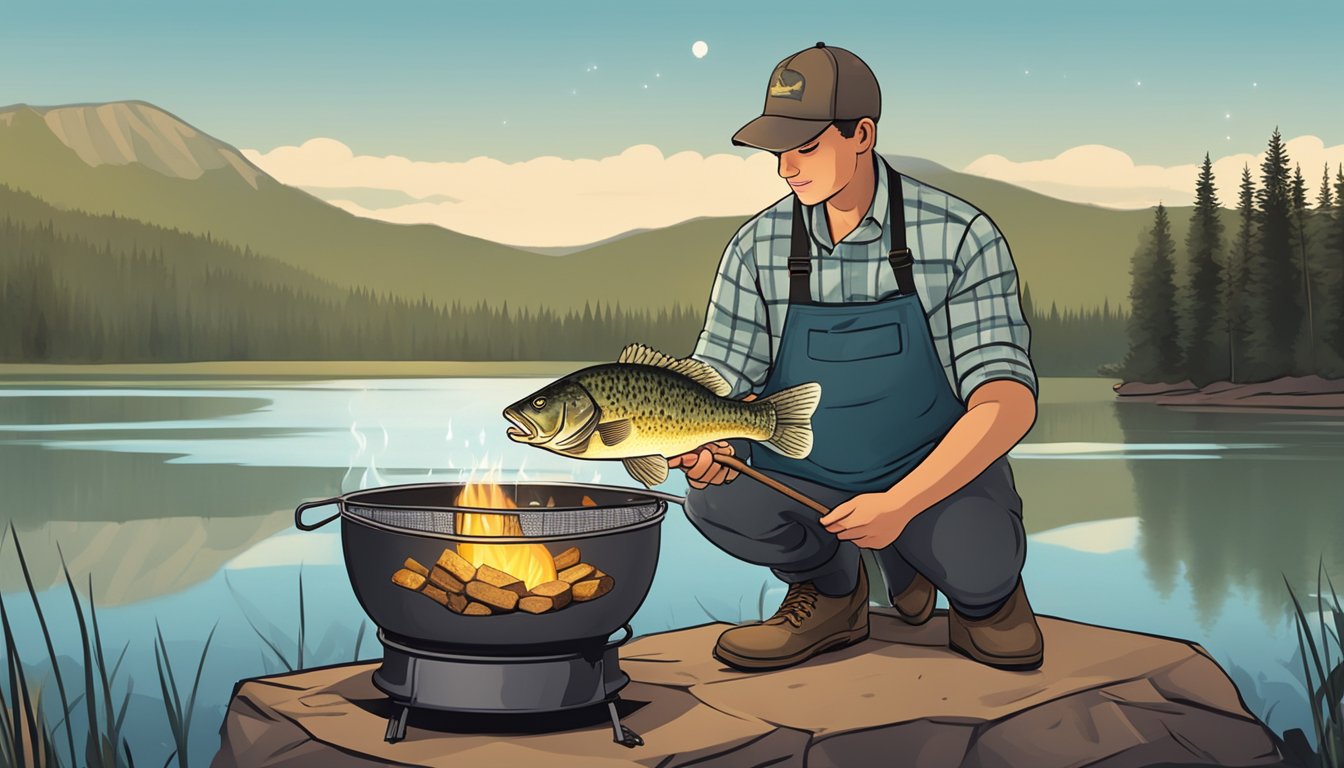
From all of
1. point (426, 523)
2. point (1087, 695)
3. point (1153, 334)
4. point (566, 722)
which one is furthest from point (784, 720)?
point (1153, 334)

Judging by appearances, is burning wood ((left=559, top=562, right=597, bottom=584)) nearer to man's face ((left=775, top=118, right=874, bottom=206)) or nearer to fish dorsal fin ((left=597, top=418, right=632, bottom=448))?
fish dorsal fin ((left=597, top=418, right=632, bottom=448))

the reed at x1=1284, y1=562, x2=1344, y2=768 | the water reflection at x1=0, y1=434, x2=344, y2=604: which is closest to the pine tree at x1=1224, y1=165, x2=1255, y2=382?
the water reflection at x1=0, y1=434, x2=344, y2=604

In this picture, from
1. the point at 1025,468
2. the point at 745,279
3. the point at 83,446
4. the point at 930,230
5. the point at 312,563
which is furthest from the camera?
the point at 83,446

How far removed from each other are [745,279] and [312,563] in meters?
6.80

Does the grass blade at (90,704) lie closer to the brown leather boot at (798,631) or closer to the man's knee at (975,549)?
the brown leather boot at (798,631)

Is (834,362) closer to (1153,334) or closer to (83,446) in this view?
(83,446)

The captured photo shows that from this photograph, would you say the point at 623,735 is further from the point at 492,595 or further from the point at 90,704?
the point at 90,704

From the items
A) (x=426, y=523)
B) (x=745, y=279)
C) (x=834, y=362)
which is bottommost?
(x=426, y=523)

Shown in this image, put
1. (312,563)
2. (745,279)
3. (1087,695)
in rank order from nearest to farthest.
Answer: (1087,695) → (745,279) → (312,563)

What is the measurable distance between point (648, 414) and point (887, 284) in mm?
1150

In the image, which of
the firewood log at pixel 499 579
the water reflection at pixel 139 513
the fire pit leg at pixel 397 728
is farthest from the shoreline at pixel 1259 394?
the fire pit leg at pixel 397 728

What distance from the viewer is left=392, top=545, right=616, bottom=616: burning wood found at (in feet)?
11.0

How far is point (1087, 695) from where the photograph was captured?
12.3 feet

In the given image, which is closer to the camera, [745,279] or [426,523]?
[426,523]
